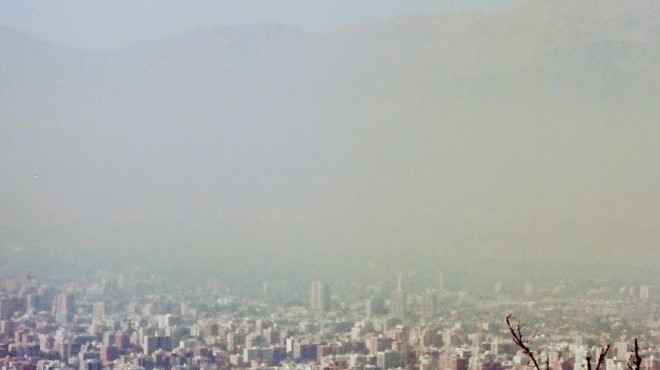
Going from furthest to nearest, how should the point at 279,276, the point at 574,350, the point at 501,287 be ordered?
1. the point at 279,276
2. the point at 501,287
3. the point at 574,350

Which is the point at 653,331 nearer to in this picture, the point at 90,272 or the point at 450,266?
the point at 450,266

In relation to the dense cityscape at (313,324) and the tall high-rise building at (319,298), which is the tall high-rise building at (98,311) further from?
the tall high-rise building at (319,298)

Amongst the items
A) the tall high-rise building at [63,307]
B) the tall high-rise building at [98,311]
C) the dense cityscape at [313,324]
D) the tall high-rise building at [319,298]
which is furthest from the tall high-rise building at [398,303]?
the tall high-rise building at [63,307]

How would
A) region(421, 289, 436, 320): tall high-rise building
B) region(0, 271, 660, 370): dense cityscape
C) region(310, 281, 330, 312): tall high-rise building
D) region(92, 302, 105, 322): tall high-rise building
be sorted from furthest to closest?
region(92, 302, 105, 322): tall high-rise building < region(310, 281, 330, 312): tall high-rise building < region(421, 289, 436, 320): tall high-rise building < region(0, 271, 660, 370): dense cityscape

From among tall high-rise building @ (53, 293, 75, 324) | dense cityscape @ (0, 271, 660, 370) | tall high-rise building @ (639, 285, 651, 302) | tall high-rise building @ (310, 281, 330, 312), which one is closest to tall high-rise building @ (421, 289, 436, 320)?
dense cityscape @ (0, 271, 660, 370)

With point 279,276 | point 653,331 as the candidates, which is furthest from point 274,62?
point 653,331

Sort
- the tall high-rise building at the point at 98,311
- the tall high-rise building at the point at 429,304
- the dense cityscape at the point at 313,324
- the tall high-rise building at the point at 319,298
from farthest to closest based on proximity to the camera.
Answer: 1. the tall high-rise building at the point at 98,311
2. the tall high-rise building at the point at 319,298
3. the tall high-rise building at the point at 429,304
4. the dense cityscape at the point at 313,324

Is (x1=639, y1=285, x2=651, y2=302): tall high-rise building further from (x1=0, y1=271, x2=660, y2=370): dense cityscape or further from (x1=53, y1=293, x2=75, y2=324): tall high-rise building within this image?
(x1=53, y1=293, x2=75, y2=324): tall high-rise building
